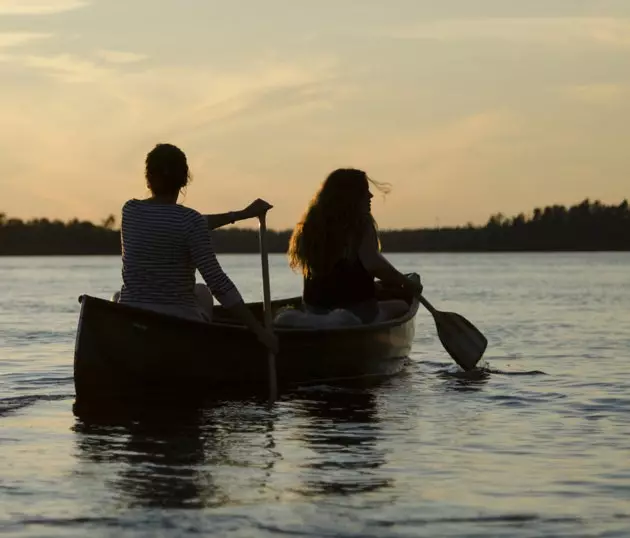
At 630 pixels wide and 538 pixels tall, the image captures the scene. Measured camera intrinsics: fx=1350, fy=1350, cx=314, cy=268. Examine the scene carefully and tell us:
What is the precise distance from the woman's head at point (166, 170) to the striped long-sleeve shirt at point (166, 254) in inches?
4.6

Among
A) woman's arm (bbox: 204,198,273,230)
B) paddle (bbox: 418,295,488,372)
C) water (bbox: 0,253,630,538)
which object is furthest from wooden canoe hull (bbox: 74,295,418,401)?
paddle (bbox: 418,295,488,372)

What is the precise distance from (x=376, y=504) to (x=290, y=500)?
369 millimetres

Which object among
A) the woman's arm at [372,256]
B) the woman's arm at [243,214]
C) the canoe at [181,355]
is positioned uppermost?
the woman's arm at [243,214]

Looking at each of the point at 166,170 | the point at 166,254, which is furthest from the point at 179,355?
the point at 166,170

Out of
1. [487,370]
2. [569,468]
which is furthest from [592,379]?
[569,468]

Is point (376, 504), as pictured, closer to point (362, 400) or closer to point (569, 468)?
point (569, 468)

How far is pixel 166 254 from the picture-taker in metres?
8.74

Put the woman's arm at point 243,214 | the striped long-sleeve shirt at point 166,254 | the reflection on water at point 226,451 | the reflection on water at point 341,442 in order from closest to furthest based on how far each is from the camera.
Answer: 1. the reflection on water at point 226,451
2. the reflection on water at point 341,442
3. the striped long-sleeve shirt at point 166,254
4. the woman's arm at point 243,214

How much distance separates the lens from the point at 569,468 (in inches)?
266

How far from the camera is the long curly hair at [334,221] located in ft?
35.1

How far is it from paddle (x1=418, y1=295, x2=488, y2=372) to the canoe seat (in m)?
1.86

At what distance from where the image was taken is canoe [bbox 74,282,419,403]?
8.91 m

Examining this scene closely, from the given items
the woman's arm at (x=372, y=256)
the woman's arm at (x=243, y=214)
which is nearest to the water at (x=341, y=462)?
the woman's arm at (x=372, y=256)

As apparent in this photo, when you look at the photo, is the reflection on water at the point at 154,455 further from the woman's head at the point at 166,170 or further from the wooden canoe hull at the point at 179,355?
the woman's head at the point at 166,170
